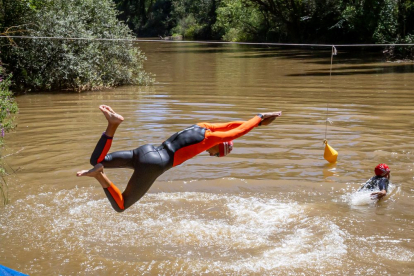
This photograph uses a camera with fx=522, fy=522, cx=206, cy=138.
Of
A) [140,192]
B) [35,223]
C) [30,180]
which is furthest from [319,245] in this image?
[30,180]

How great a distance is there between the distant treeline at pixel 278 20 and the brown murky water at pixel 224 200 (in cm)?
1587

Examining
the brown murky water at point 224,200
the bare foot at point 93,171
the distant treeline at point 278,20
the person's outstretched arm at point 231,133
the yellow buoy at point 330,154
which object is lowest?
the brown murky water at point 224,200

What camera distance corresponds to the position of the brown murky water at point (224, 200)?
575 cm

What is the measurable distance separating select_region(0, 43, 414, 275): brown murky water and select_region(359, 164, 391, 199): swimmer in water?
0.20 metres

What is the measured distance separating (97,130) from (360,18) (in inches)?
1009

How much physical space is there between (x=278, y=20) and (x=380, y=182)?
130 feet

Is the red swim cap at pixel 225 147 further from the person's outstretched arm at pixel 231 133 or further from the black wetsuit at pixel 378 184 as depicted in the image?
the black wetsuit at pixel 378 184

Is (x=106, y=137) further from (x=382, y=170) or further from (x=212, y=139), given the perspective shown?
(x=382, y=170)

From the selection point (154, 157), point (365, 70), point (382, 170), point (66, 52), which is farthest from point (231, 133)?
point (365, 70)

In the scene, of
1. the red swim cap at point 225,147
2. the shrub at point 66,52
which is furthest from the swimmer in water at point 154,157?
the shrub at point 66,52

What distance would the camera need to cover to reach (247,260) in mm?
5703

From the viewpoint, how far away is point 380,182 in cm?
742

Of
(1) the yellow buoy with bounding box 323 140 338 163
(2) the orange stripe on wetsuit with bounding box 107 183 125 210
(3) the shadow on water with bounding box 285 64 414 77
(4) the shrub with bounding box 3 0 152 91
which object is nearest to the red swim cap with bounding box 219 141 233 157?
(2) the orange stripe on wetsuit with bounding box 107 183 125 210

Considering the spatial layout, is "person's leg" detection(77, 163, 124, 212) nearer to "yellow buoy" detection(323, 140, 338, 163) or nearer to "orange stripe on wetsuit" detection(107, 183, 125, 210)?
"orange stripe on wetsuit" detection(107, 183, 125, 210)
